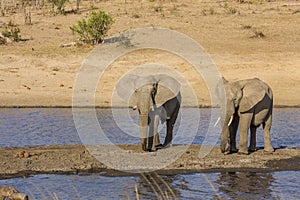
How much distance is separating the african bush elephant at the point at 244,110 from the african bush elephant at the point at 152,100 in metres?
0.94

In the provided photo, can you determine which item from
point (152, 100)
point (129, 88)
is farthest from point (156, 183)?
point (129, 88)

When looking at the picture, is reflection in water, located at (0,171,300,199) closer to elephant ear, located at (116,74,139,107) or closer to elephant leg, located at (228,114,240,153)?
elephant leg, located at (228,114,240,153)

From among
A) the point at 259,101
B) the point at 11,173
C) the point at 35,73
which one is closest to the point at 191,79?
the point at 35,73

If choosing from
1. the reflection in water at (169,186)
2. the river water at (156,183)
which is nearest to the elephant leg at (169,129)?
the river water at (156,183)

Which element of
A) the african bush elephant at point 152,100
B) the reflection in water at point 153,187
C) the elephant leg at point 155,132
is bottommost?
the reflection in water at point 153,187

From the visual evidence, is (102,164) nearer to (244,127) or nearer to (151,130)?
(151,130)

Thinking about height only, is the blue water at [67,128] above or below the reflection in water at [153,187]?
below

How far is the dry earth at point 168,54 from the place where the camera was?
814 inches

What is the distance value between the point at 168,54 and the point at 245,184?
42.0ft

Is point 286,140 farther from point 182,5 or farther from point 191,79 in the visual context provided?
point 182,5

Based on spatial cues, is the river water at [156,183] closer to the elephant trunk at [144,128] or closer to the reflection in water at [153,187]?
the reflection in water at [153,187]

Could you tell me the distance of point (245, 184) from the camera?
1084cm

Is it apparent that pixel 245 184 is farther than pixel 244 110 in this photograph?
No

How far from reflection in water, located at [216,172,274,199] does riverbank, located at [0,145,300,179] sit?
1.02 feet
